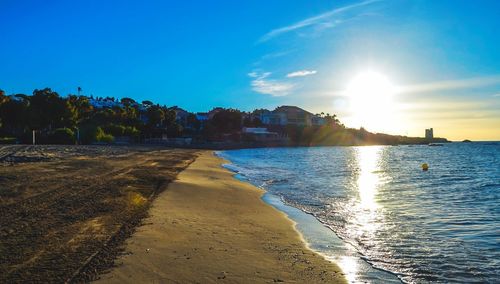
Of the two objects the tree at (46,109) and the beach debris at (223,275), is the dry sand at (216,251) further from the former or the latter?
the tree at (46,109)

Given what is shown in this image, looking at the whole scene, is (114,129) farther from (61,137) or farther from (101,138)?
(61,137)

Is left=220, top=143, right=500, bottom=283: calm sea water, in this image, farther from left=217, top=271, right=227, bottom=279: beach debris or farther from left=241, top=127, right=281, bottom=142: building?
left=241, top=127, right=281, bottom=142: building

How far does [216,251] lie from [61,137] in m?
60.7

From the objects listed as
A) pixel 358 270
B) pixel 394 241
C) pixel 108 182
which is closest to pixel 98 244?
pixel 358 270

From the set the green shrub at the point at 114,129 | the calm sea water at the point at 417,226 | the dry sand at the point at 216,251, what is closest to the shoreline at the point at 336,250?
the calm sea water at the point at 417,226

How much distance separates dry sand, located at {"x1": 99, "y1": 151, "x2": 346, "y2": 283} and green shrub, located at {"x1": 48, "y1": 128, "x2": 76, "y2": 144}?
5448 centimetres

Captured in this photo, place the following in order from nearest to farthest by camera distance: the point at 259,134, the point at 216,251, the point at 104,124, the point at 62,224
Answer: the point at 216,251 → the point at 62,224 → the point at 104,124 → the point at 259,134

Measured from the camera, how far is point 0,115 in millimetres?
69250

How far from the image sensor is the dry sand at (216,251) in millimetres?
6457

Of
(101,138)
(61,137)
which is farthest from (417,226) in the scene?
(101,138)

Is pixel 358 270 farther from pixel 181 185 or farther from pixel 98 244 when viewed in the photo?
pixel 181 185

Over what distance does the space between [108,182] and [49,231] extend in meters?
9.00

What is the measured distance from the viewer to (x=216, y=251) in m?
8.02

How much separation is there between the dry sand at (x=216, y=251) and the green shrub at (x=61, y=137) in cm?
5448
